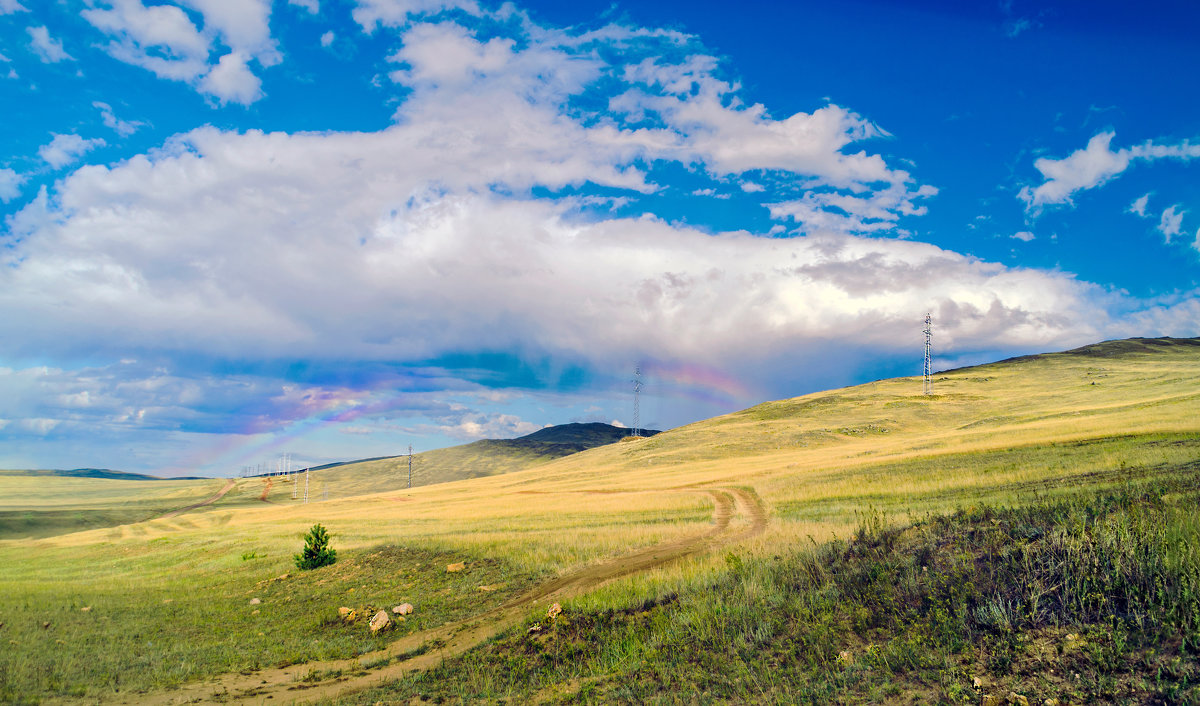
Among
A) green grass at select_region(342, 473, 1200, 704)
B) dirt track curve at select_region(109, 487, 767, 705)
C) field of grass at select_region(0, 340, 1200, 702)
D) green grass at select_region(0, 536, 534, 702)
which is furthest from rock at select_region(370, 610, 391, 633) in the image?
green grass at select_region(342, 473, 1200, 704)

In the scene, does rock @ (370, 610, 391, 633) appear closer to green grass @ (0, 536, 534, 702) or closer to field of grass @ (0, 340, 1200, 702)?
green grass @ (0, 536, 534, 702)

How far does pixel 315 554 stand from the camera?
25.8 meters

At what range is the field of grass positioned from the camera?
7.70m

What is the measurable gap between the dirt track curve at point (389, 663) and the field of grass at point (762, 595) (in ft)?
2.56

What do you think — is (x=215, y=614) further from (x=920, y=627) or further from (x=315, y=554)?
(x=920, y=627)

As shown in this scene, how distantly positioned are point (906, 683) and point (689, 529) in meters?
19.0

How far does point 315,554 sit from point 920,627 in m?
25.0

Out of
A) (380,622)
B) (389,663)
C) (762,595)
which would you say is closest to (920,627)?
(762,595)

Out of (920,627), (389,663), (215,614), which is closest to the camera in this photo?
(920,627)

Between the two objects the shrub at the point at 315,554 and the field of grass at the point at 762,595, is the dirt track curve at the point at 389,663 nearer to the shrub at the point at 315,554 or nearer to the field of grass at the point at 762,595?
the field of grass at the point at 762,595

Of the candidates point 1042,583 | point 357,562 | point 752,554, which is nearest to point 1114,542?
point 1042,583

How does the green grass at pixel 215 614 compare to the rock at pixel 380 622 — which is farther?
the rock at pixel 380 622

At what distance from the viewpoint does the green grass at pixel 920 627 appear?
6.89m

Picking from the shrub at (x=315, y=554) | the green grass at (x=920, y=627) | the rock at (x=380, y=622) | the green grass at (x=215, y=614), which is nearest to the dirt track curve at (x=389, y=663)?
A: the green grass at (x=215, y=614)
